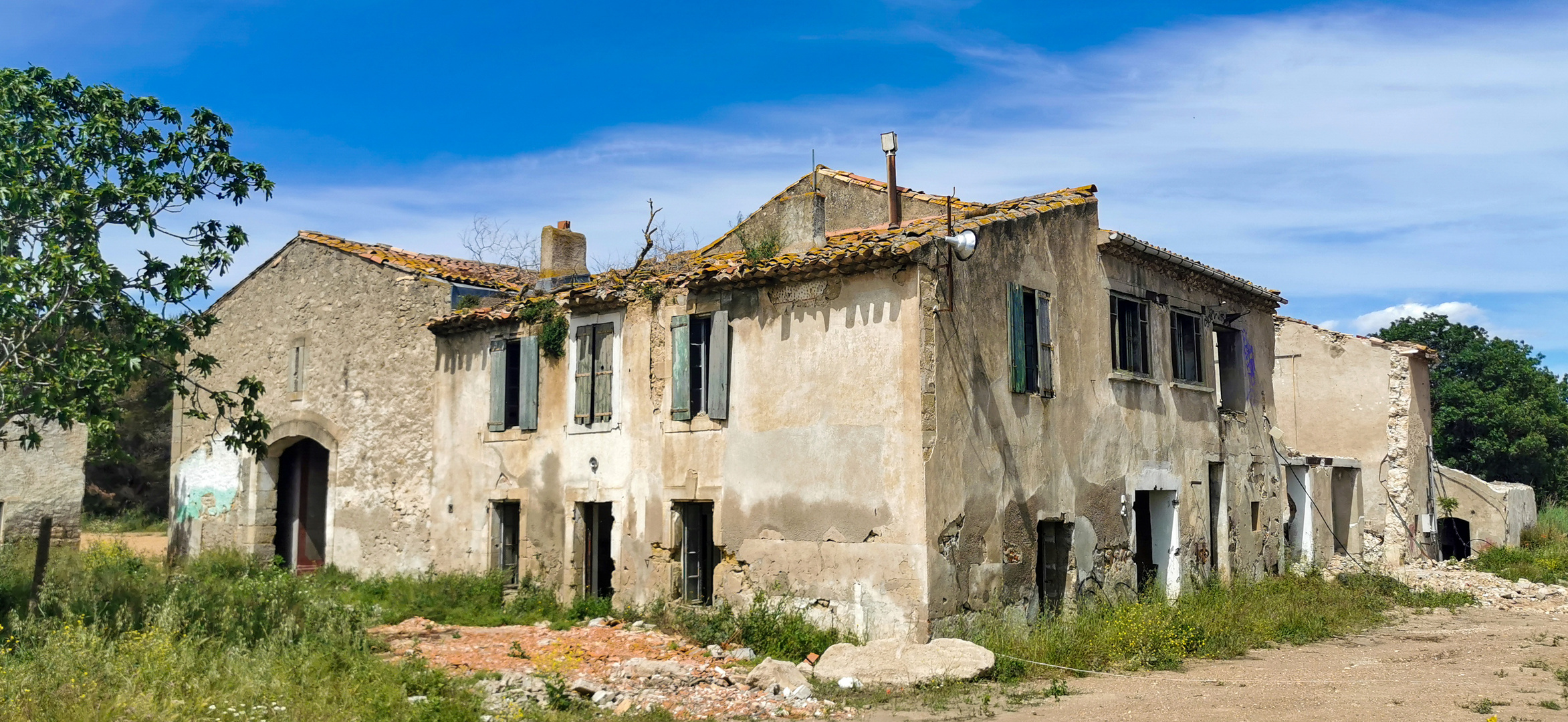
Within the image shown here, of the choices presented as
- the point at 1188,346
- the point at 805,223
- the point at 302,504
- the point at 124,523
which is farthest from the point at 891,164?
the point at 124,523

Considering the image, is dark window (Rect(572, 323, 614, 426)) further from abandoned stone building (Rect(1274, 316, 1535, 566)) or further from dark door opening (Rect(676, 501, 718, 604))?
abandoned stone building (Rect(1274, 316, 1535, 566))

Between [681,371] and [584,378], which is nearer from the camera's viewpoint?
[681,371]

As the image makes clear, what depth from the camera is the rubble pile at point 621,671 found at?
9195mm

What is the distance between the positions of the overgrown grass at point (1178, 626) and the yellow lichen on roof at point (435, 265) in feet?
28.9

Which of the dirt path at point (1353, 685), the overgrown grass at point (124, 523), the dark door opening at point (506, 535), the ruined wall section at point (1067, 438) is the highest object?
the ruined wall section at point (1067, 438)

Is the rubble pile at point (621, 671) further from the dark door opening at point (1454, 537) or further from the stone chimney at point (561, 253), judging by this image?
the dark door opening at point (1454, 537)

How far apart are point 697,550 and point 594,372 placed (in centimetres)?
265

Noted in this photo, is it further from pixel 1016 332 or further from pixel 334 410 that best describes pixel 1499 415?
pixel 334 410

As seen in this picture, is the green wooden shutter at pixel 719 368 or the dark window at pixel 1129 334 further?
the dark window at pixel 1129 334

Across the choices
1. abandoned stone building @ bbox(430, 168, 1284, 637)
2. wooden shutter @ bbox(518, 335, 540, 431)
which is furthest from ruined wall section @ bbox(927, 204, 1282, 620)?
wooden shutter @ bbox(518, 335, 540, 431)

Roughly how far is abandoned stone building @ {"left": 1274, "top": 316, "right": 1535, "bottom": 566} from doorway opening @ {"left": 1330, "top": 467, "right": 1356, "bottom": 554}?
0.7 inches

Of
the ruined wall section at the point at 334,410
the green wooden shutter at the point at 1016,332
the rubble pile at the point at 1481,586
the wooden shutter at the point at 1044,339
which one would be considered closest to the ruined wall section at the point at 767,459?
the green wooden shutter at the point at 1016,332

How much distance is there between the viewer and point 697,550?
13383 millimetres

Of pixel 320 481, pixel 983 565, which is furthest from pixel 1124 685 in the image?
pixel 320 481
